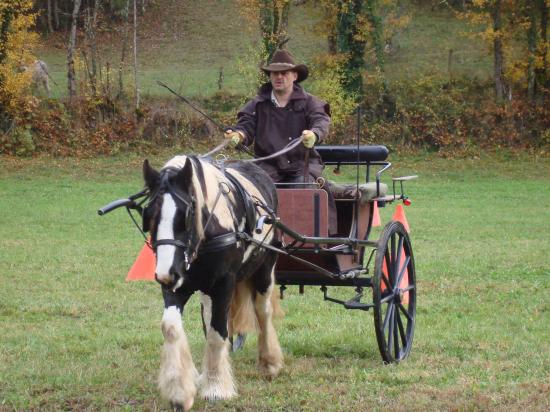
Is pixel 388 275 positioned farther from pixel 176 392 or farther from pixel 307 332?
pixel 176 392

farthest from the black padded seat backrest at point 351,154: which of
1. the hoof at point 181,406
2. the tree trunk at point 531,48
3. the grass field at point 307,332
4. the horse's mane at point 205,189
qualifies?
the tree trunk at point 531,48

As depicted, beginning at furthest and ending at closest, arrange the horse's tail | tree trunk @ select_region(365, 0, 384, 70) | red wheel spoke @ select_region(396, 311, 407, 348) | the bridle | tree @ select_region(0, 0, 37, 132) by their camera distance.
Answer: tree trunk @ select_region(365, 0, 384, 70) → tree @ select_region(0, 0, 37, 132) → red wheel spoke @ select_region(396, 311, 407, 348) → the horse's tail → the bridle

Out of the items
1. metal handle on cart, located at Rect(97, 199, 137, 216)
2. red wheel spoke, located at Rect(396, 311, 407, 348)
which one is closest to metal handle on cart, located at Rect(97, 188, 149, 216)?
metal handle on cart, located at Rect(97, 199, 137, 216)

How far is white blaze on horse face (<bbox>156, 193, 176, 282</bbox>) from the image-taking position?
564cm

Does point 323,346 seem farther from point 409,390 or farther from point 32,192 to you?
point 32,192

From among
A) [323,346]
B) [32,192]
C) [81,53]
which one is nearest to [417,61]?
[81,53]

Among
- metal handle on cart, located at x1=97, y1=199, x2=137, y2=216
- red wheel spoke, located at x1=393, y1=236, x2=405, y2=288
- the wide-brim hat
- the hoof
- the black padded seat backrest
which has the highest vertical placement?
the wide-brim hat

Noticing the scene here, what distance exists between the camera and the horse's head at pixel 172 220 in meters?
5.68

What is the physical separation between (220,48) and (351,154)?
40251mm

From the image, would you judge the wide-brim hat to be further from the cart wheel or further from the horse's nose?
the horse's nose

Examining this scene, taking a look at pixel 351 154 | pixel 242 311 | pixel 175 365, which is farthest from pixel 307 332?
pixel 175 365

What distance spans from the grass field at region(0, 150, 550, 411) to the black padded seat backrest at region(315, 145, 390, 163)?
1624 millimetres

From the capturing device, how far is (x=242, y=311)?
7.37m

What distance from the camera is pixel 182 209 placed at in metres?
5.82
